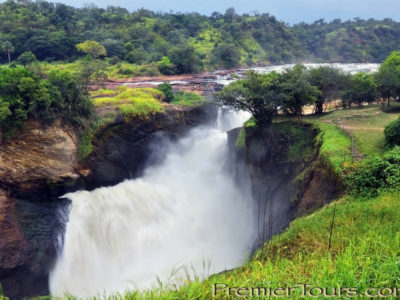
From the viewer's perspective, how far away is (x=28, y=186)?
1520cm

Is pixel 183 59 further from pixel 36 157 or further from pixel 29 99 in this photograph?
pixel 36 157

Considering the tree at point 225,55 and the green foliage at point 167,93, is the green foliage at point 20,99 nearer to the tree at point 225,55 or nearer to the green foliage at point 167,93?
the green foliage at point 167,93

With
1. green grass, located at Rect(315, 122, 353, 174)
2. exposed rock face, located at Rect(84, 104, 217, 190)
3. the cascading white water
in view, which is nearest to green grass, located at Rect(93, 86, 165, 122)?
exposed rock face, located at Rect(84, 104, 217, 190)

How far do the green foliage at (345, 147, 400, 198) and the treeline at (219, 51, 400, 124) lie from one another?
23.8ft

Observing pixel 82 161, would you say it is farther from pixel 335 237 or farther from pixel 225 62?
pixel 225 62

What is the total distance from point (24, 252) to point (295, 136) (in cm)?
1400

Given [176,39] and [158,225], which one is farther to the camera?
[176,39]

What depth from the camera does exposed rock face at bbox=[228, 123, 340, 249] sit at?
12.3 metres

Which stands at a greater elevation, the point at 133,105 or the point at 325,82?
the point at 325,82

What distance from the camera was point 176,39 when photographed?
205 feet

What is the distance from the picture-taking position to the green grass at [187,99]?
25.2 metres

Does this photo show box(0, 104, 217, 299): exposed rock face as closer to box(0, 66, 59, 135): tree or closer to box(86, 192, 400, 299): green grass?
box(0, 66, 59, 135): tree

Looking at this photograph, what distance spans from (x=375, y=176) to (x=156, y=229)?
1119 centimetres

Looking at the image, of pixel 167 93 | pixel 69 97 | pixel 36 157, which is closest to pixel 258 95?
pixel 69 97
